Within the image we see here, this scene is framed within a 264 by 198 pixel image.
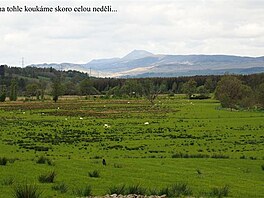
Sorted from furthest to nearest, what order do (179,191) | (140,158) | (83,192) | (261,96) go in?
(261,96), (140,158), (179,191), (83,192)

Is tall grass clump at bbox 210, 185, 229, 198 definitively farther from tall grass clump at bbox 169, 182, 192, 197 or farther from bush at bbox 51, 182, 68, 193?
bush at bbox 51, 182, 68, 193

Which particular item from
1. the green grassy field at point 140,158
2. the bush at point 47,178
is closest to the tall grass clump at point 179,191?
the green grassy field at point 140,158

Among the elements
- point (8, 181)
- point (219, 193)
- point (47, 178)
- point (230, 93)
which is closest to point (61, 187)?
point (47, 178)

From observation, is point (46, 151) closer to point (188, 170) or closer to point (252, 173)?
point (188, 170)

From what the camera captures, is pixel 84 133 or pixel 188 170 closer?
pixel 188 170

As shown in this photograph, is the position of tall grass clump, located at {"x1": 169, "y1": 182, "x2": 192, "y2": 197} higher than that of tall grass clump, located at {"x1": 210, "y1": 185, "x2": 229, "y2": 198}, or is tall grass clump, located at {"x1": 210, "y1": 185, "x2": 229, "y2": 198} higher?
tall grass clump, located at {"x1": 169, "y1": 182, "x2": 192, "y2": 197}

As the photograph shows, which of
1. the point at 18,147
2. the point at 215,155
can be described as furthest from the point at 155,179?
the point at 18,147

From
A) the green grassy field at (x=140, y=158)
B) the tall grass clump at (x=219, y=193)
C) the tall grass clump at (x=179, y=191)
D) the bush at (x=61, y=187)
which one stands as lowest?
the green grassy field at (x=140, y=158)

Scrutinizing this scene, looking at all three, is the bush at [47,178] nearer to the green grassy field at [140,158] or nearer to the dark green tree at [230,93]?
the green grassy field at [140,158]

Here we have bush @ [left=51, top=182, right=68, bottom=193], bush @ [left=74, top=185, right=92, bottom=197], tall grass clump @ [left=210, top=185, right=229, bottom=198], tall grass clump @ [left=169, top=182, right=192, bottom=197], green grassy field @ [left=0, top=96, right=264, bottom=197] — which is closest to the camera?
bush @ [left=74, top=185, right=92, bottom=197]

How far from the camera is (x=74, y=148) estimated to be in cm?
3859

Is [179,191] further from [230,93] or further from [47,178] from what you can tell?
[230,93]

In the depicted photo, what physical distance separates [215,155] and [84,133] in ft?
75.1

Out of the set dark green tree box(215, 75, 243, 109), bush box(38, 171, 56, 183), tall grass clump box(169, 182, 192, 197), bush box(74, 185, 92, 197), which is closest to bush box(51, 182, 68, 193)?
bush box(74, 185, 92, 197)
